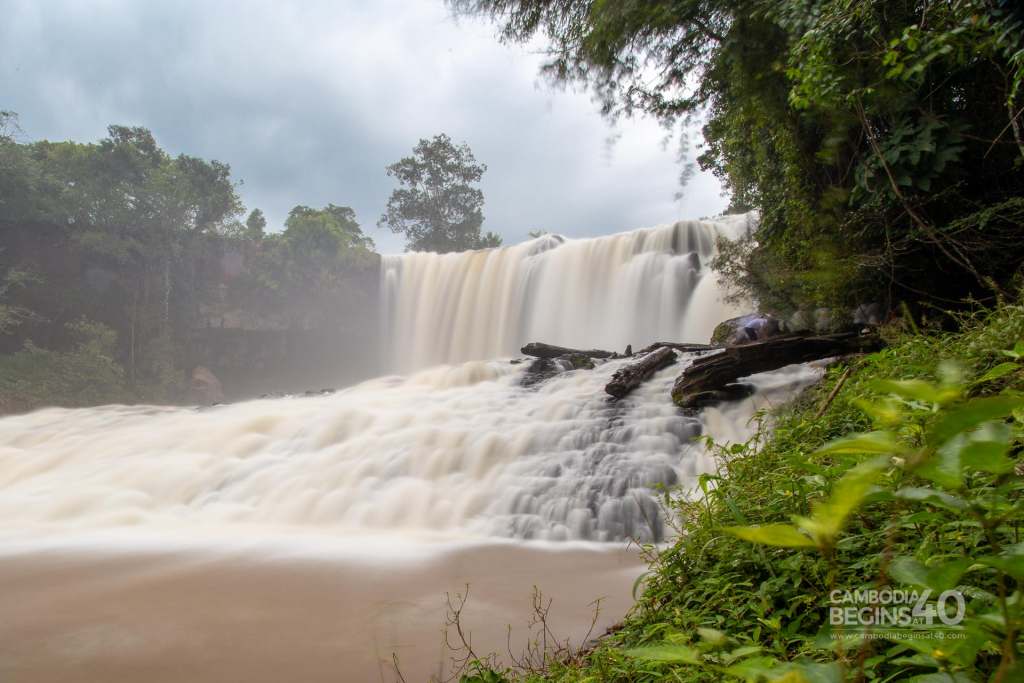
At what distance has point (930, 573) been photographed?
1.90 feet

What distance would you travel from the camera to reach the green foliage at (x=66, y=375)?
52.4 feet

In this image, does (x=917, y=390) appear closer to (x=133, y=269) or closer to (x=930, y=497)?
(x=930, y=497)

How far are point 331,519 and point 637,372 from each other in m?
3.87

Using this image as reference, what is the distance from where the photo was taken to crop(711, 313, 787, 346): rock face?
24.9ft

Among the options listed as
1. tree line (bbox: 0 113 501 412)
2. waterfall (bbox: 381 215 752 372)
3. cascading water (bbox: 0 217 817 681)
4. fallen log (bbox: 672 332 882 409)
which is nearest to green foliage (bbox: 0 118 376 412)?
tree line (bbox: 0 113 501 412)

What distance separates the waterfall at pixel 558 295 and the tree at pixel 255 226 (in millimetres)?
5617

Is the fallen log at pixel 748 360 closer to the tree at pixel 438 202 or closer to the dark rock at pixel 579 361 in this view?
the dark rock at pixel 579 361

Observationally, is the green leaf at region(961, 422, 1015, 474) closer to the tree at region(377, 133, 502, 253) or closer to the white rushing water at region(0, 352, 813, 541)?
the white rushing water at region(0, 352, 813, 541)

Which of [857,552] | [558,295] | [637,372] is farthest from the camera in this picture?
[558,295]

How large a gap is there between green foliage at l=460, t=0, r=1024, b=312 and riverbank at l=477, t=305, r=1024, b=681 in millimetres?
2530

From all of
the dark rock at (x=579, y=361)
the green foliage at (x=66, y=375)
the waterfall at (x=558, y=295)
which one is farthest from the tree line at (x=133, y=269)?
the dark rock at (x=579, y=361)

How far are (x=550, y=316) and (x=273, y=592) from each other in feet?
45.2

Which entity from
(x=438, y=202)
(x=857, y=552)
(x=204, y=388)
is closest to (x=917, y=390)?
(x=857, y=552)

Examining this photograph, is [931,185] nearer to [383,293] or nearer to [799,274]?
[799,274]
